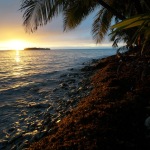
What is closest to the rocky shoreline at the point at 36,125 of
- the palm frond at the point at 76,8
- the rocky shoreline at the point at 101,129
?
the rocky shoreline at the point at 101,129

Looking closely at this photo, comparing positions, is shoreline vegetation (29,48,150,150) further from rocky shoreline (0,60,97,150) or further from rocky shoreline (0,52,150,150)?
rocky shoreline (0,60,97,150)

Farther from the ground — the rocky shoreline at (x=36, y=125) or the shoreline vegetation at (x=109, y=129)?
the shoreline vegetation at (x=109, y=129)

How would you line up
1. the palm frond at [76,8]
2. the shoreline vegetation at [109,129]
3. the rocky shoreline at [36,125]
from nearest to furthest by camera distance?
the shoreline vegetation at [109,129] < the rocky shoreline at [36,125] < the palm frond at [76,8]

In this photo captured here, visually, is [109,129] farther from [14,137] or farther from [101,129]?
[14,137]

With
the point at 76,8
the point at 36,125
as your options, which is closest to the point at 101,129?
the point at 36,125

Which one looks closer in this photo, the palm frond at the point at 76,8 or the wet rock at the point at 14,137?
the wet rock at the point at 14,137

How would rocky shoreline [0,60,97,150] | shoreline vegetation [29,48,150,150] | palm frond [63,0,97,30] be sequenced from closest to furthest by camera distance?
shoreline vegetation [29,48,150,150]
rocky shoreline [0,60,97,150]
palm frond [63,0,97,30]

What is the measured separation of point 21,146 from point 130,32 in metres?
4.06

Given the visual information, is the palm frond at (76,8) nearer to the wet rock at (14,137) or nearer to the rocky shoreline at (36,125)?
the rocky shoreline at (36,125)

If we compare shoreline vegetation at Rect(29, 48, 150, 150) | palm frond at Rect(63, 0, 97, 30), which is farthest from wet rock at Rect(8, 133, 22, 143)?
palm frond at Rect(63, 0, 97, 30)

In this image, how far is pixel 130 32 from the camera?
6.51 m

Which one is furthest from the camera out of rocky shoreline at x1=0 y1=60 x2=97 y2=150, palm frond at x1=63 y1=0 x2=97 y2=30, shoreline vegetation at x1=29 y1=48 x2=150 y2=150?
palm frond at x1=63 y1=0 x2=97 y2=30

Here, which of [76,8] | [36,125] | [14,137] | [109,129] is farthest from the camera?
[76,8]

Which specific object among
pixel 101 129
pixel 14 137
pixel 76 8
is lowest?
pixel 14 137
